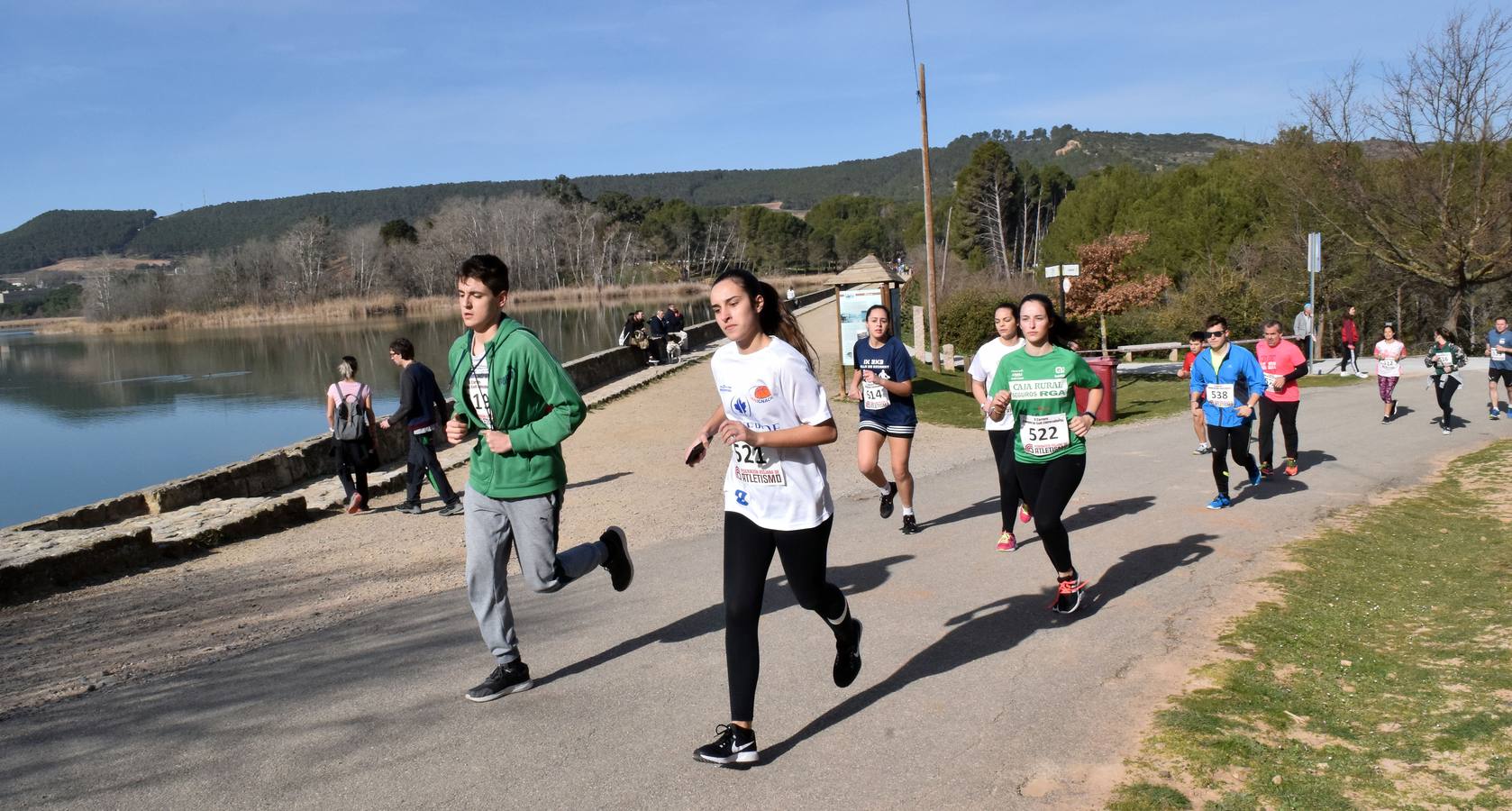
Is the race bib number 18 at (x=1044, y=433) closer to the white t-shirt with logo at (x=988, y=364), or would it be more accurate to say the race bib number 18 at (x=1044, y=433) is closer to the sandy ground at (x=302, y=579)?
the white t-shirt with logo at (x=988, y=364)

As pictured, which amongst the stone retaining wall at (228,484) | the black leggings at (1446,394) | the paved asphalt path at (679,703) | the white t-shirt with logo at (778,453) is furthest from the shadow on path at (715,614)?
the black leggings at (1446,394)

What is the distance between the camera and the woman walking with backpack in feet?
37.5

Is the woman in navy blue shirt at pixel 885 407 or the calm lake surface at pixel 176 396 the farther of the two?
the calm lake surface at pixel 176 396

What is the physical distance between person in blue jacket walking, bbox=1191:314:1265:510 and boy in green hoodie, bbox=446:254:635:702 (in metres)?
6.56

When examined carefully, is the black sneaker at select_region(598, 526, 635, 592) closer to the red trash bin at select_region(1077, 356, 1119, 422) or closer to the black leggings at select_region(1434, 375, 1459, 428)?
the red trash bin at select_region(1077, 356, 1119, 422)

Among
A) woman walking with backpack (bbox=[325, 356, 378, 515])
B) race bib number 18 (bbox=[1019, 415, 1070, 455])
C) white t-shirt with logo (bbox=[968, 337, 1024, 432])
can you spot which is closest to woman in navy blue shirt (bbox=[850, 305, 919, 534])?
white t-shirt with logo (bbox=[968, 337, 1024, 432])

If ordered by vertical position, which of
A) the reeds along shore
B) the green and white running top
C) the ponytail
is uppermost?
the reeds along shore

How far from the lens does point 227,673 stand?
562 cm

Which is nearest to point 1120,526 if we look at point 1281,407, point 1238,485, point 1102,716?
point 1238,485

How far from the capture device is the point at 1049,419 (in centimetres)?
624

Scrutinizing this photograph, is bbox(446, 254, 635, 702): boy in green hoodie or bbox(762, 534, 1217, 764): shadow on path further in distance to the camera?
bbox(446, 254, 635, 702): boy in green hoodie

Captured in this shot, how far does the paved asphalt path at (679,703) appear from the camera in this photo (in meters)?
4.04

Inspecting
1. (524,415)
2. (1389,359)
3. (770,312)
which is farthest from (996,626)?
(1389,359)

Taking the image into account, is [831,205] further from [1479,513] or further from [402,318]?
[1479,513]
